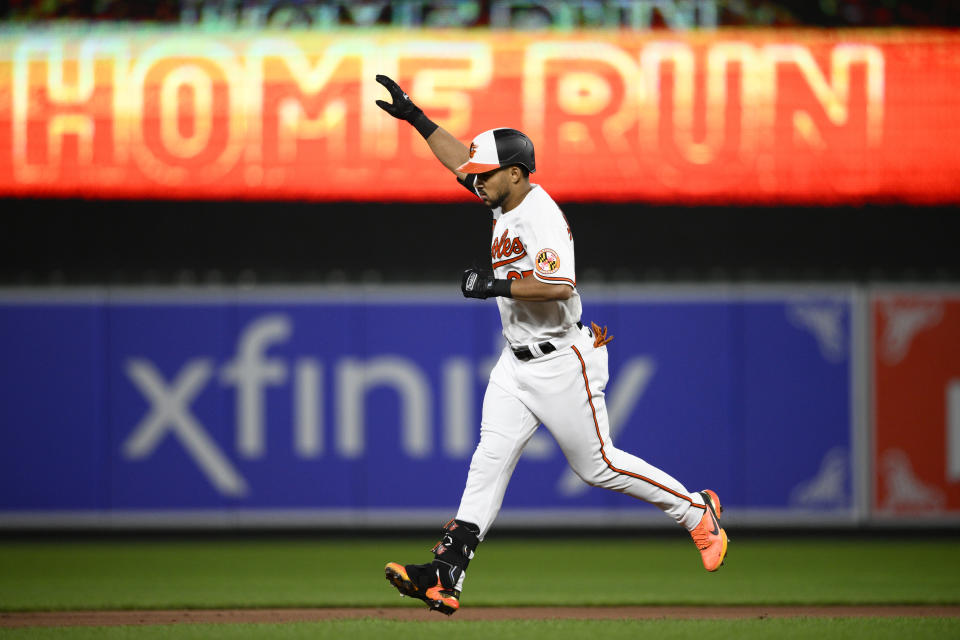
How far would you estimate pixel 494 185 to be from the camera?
4.29 metres

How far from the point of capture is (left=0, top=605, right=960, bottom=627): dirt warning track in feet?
15.0

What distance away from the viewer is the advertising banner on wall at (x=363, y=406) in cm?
A: 721

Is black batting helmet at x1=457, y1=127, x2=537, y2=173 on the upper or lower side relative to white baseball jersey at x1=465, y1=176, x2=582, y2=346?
upper

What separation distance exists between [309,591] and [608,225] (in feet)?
10.7

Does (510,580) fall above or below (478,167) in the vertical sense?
below

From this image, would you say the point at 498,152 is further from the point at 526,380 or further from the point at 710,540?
the point at 710,540

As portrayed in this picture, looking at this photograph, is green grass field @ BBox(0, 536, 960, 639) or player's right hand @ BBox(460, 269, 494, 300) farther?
green grass field @ BBox(0, 536, 960, 639)

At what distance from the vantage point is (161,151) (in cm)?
734

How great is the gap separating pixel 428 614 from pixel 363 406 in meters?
2.74

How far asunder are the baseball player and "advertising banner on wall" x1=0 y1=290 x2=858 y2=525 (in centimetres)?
288

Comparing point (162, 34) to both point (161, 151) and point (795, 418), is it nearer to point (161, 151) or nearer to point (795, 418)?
point (161, 151)

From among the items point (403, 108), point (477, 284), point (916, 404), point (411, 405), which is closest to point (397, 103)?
point (403, 108)

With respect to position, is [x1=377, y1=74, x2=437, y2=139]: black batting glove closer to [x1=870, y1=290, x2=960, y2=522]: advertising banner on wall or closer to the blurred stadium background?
the blurred stadium background

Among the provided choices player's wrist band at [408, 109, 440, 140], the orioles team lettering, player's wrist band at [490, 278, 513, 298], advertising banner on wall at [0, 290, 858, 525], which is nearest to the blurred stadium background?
advertising banner on wall at [0, 290, 858, 525]
